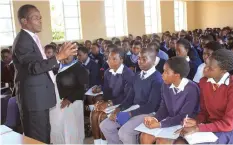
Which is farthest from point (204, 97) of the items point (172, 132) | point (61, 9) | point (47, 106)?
point (61, 9)

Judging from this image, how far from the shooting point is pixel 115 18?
10.6 metres

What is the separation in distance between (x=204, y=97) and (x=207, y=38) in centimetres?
254

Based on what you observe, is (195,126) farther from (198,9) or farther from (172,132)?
(198,9)

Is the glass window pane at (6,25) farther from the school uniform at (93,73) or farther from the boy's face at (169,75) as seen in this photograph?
the boy's face at (169,75)

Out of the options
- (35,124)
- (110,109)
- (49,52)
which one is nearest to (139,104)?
(110,109)

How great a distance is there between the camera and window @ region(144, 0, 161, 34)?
39.8 feet

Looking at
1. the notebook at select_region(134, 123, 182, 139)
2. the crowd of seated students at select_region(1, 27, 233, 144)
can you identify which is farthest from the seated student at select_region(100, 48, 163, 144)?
the notebook at select_region(134, 123, 182, 139)

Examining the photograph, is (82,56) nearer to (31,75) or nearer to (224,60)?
(31,75)

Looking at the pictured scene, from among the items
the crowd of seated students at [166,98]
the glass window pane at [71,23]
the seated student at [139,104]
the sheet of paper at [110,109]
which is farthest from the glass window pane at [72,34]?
the seated student at [139,104]

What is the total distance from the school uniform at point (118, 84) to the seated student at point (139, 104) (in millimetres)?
147

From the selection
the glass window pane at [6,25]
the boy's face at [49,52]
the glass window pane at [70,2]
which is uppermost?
the glass window pane at [70,2]

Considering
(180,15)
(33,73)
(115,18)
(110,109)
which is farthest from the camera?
(180,15)

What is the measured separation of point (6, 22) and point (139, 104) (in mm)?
6335

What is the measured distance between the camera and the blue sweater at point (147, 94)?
7.85ft
